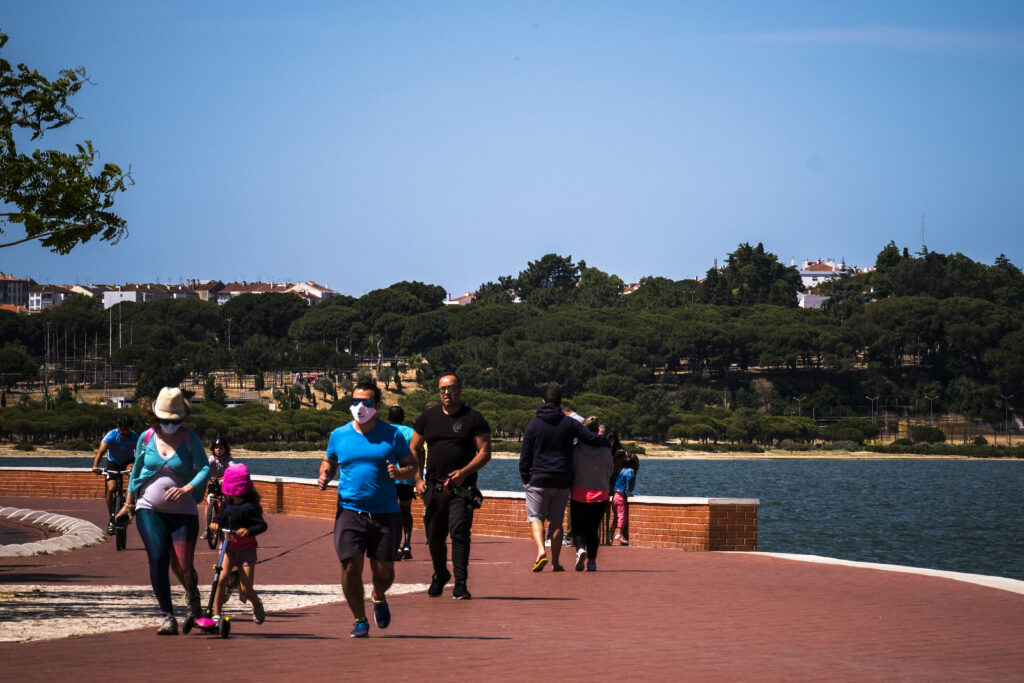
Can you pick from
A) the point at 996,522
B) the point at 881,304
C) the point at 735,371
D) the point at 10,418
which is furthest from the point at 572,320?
the point at 996,522

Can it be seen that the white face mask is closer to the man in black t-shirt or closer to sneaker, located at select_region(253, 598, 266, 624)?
sneaker, located at select_region(253, 598, 266, 624)

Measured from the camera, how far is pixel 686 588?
11.3 meters

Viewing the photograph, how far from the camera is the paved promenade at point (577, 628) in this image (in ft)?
24.1

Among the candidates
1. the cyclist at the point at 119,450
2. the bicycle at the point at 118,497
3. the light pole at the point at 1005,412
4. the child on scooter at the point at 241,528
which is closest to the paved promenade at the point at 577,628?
the child on scooter at the point at 241,528

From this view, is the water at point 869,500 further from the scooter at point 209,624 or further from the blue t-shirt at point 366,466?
the scooter at point 209,624

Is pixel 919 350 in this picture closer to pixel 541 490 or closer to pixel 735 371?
pixel 735 371

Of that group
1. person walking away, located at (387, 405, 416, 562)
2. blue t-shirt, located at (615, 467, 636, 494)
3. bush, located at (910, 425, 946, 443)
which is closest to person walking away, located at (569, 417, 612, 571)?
person walking away, located at (387, 405, 416, 562)

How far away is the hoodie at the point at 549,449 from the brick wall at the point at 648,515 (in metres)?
2.46

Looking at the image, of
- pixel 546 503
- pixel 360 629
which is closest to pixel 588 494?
pixel 546 503

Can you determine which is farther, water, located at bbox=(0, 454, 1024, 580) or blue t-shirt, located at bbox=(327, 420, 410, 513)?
water, located at bbox=(0, 454, 1024, 580)

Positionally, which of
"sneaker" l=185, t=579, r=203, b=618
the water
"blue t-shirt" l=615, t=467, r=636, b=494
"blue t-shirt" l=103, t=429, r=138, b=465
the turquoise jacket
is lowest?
→ the water

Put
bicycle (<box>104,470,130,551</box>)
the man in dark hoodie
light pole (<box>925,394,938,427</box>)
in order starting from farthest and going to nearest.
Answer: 1. light pole (<box>925,394,938,427</box>)
2. bicycle (<box>104,470,130,551</box>)
3. the man in dark hoodie

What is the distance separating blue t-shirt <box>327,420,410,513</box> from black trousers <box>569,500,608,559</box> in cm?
424

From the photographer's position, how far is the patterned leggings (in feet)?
27.1
